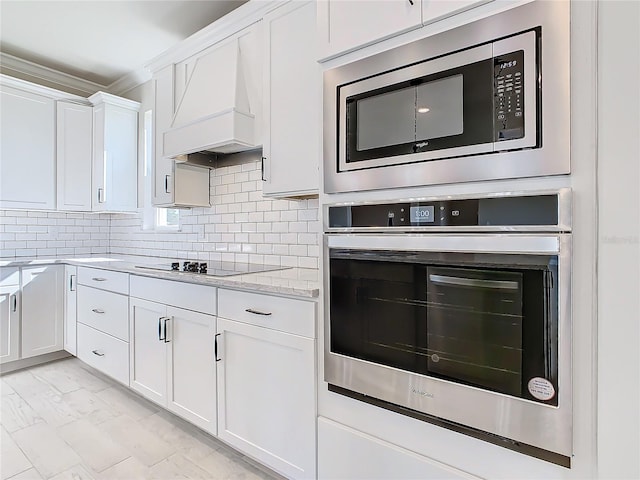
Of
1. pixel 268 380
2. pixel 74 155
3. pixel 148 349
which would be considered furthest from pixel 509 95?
pixel 74 155

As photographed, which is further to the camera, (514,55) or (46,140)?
(46,140)

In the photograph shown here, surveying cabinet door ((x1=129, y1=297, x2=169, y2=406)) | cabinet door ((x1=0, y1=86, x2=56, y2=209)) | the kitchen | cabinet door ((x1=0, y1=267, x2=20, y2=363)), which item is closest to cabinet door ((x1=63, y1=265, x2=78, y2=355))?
cabinet door ((x1=0, y1=267, x2=20, y2=363))

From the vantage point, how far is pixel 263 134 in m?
2.10

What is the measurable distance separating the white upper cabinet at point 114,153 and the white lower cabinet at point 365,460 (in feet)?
10.0

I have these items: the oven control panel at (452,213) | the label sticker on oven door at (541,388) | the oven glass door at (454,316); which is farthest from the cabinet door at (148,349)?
the label sticker on oven door at (541,388)

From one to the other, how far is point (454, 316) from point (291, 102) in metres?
1.40

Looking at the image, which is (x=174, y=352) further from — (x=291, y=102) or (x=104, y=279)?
(x=291, y=102)

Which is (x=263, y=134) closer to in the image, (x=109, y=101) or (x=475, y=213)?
(x=475, y=213)

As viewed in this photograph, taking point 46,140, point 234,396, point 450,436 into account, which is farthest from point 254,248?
point 46,140

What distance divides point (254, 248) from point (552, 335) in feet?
6.71
